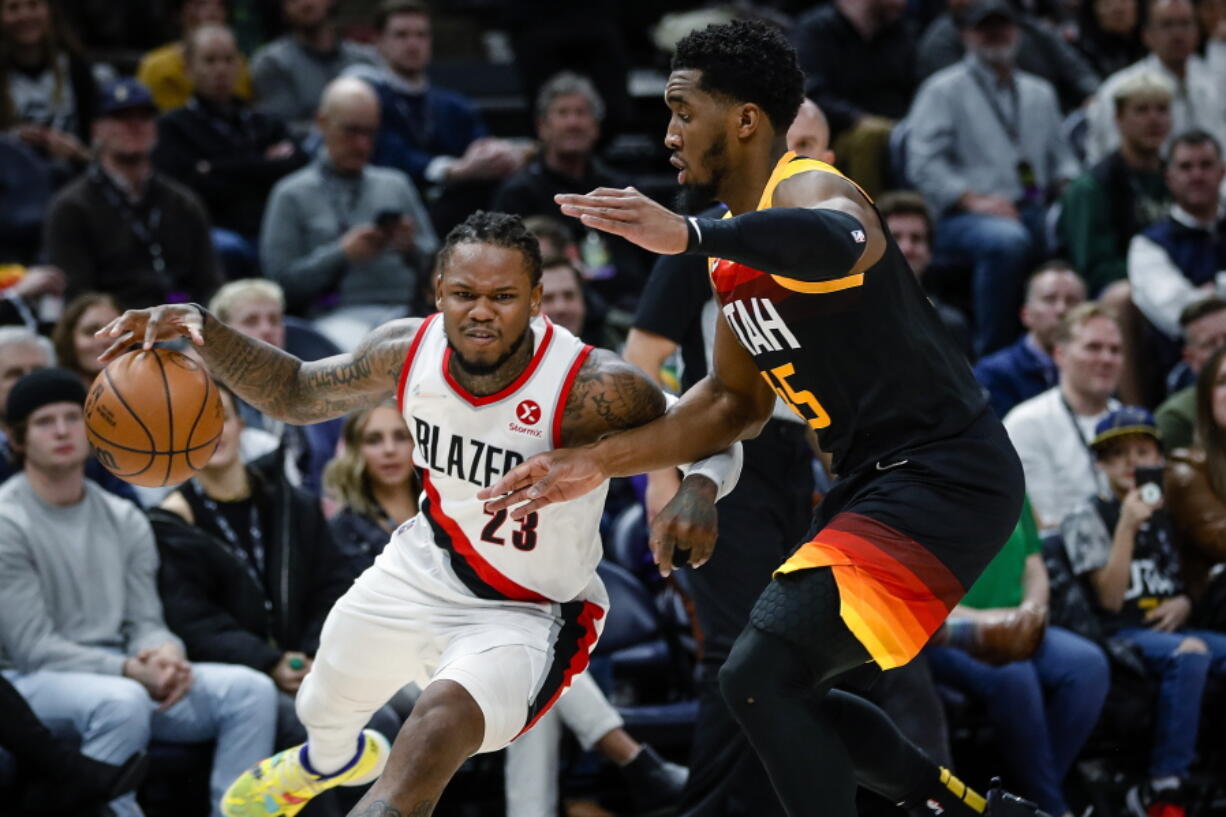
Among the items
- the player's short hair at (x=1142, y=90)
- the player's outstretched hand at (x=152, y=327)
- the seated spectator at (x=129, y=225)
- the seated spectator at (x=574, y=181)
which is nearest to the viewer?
the player's outstretched hand at (x=152, y=327)

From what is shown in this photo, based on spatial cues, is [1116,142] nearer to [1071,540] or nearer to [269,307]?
[1071,540]

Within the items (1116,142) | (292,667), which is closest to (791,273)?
(292,667)

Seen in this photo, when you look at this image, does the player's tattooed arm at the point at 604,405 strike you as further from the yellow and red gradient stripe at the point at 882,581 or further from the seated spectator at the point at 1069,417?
the seated spectator at the point at 1069,417

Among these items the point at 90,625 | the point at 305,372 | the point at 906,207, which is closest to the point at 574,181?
the point at 906,207

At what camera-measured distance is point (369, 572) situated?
491 cm

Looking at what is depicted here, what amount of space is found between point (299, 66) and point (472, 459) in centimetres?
615

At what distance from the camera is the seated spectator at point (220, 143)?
919 cm

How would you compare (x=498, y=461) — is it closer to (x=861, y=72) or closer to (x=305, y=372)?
(x=305, y=372)

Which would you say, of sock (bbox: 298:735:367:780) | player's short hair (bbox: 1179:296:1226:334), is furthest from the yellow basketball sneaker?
player's short hair (bbox: 1179:296:1226:334)

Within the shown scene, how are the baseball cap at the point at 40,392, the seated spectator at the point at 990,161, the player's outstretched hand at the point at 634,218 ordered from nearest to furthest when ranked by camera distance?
the player's outstretched hand at the point at 634,218 < the baseball cap at the point at 40,392 < the seated spectator at the point at 990,161

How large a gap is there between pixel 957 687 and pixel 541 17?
17.6ft

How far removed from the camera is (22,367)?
6.82m

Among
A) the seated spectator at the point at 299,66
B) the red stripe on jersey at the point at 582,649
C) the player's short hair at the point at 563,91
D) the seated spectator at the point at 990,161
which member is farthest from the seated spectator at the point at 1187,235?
the red stripe on jersey at the point at 582,649

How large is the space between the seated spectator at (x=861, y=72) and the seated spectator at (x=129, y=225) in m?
3.91
